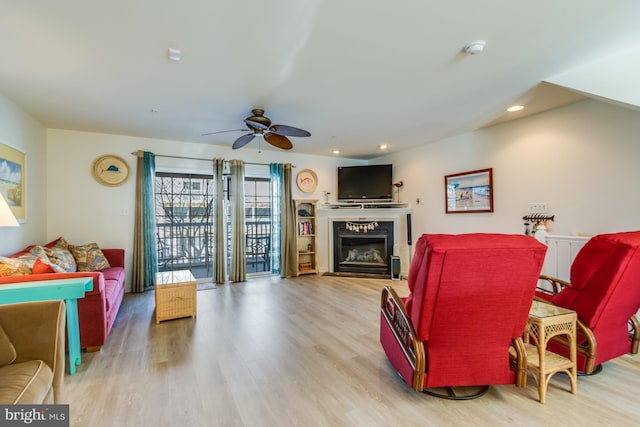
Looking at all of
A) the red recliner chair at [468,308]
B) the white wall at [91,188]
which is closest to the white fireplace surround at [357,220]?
the white wall at [91,188]

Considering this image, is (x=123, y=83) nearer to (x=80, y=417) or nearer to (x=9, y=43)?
(x=9, y=43)

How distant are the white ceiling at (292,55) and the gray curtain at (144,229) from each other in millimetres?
946

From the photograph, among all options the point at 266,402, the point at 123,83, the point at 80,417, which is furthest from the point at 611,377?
the point at 123,83

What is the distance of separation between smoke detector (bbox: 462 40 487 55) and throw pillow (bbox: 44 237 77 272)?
4.23m

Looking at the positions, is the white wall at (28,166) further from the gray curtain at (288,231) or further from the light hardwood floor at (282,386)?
the gray curtain at (288,231)

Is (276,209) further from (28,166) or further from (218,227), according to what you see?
(28,166)

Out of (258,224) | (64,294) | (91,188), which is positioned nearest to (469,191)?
(258,224)

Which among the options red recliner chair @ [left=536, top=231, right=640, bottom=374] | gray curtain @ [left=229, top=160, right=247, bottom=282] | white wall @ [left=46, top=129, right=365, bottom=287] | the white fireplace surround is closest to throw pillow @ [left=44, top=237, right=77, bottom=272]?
white wall @ [left=46, top=129, right=365, bottom=287]

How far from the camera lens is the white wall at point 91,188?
13.1ft

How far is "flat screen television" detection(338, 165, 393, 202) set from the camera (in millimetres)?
5660

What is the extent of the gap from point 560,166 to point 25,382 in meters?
4.78

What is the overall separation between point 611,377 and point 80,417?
11.5 feet

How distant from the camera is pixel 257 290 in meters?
4.45

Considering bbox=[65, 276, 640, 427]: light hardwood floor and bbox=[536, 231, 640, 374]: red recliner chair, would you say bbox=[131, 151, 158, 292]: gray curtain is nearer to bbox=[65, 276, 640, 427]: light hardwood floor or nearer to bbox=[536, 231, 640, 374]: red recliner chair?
bbox=[65, 276, 640, 427]: light hardwood floor
